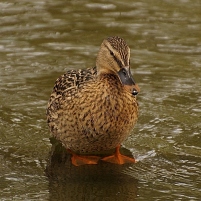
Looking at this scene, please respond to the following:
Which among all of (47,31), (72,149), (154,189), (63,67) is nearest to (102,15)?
(47,31)

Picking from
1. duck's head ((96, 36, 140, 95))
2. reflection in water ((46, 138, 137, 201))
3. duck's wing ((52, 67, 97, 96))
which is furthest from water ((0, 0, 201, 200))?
duck's head ((96, 36, 140, 95))

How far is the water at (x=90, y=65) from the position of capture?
246 inches

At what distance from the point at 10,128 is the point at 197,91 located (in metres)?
2.22

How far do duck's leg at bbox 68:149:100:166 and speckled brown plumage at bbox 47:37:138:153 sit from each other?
0.67 feet

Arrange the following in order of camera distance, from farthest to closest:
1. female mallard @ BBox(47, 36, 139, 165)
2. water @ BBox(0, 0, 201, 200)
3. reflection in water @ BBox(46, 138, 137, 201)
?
female mallard @ BBox(47, 36, 139, 165)
water @ BBox(0, 0, 201, 200)
reflection in water @ BBox(46, 138, 137, 201)

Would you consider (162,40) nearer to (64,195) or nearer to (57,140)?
(57,140)

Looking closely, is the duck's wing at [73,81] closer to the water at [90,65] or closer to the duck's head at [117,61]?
the duck's head at [117,61]

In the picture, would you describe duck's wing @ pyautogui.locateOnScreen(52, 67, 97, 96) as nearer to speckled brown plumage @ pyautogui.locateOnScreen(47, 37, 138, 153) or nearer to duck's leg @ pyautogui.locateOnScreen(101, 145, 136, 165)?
speckled brown plumage @ pyautogui.locateOnScreen(47, 37, 138, 153)

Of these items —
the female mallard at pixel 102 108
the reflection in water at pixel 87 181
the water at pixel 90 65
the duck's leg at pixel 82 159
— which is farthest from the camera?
the duck's leg at pixel 82 159

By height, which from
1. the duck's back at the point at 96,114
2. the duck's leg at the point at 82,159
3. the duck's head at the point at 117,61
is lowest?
the duck's leg at the point at 82,159

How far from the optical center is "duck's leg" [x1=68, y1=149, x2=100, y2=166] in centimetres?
680

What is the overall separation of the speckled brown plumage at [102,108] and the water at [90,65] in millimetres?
340

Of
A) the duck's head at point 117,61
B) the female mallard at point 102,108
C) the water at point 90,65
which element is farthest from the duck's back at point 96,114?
the water at point 90,65

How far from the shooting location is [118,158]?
680 cm
